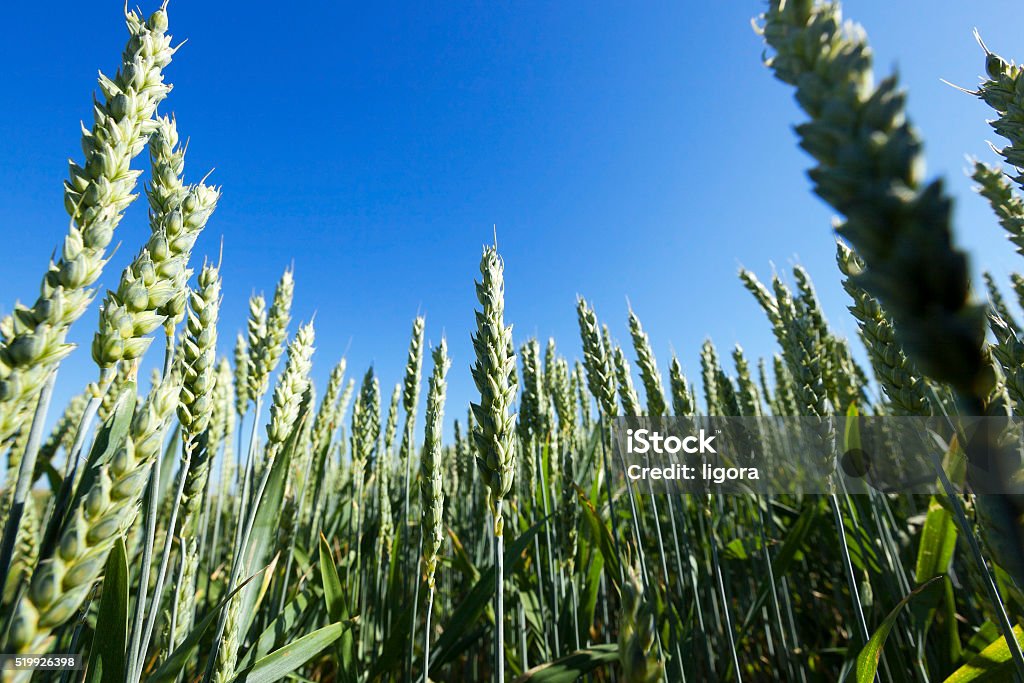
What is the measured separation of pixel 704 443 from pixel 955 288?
2301 millimetres

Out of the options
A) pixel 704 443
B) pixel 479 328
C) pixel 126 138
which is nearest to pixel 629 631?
pixel 479 328

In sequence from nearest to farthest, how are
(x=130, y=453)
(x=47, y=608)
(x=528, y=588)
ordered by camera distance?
(x=47, y=608) < (x=130, y=453) < (x=528, y=588)

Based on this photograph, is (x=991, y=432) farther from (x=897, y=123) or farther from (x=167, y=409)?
(x=167, y=409)

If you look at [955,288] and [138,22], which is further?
[138,22]

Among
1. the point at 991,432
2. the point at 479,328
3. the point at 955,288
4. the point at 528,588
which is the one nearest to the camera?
the point at 955,288

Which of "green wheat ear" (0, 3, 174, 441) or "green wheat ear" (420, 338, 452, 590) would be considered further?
"green wheat ear" (420, 338, 452, 590)

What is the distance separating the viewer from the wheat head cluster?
44cm

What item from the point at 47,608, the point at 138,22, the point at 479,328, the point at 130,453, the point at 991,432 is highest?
the point at 138,22

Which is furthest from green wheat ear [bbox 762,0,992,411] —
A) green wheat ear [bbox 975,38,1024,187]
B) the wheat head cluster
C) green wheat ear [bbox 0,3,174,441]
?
green wheat ear [bbox 975,38,1024,187]

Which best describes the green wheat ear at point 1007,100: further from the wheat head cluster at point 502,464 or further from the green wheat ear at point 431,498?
the green wheat ear at point 431,498

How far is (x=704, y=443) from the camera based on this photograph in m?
2.52

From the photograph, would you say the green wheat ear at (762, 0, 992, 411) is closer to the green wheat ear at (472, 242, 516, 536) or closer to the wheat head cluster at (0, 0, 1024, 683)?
the wheat head cluster at (0, 0, 1024, 683)

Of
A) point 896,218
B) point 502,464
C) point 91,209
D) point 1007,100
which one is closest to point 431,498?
point 502,464

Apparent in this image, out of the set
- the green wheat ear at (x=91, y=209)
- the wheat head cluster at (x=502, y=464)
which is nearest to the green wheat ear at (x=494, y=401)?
the wheat head cluster at (x=502, y=464)
